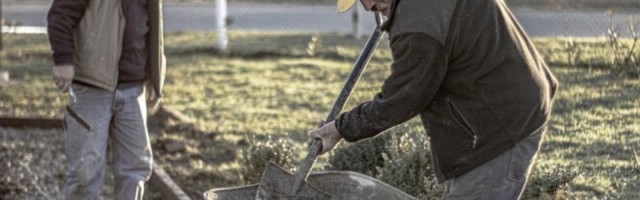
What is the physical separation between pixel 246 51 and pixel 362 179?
10.2 m

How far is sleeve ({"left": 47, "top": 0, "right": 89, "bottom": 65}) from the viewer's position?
18.7 ft

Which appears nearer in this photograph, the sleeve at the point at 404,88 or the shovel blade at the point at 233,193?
the sleeve at the point at 404,88

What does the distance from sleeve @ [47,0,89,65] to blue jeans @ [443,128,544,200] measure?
7.34 feet

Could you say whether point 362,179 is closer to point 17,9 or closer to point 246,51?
point 246,51

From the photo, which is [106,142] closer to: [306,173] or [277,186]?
[277,186]

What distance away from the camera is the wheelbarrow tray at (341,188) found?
452 centimetres

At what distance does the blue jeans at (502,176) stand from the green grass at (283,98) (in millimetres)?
1434

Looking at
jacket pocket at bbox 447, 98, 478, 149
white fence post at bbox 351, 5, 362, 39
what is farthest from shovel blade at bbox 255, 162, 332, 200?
white fence post at bbox 351, 5, 362, 39

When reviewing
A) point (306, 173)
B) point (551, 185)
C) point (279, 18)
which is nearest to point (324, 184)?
point (306, 173)

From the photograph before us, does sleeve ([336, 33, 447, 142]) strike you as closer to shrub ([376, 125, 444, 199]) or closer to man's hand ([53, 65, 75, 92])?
shrub ([376, 125, 444, 199])

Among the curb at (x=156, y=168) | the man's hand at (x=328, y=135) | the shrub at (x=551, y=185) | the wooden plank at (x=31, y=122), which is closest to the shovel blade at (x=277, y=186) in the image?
the man's hand at (x=328, y=135)

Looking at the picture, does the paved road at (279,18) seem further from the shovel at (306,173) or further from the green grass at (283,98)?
the shovel at (306,173)

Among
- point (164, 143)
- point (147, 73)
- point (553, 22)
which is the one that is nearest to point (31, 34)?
point (553, 22)

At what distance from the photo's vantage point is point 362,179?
4.56 metres
